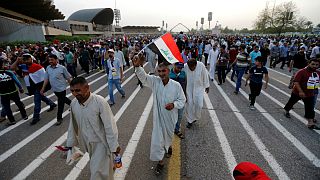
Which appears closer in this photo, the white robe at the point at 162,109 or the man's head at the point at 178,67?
the white robe at the point at 162,109

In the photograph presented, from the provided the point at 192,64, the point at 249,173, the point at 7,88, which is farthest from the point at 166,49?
the point at 7,88

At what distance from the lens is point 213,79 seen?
10.6 meters

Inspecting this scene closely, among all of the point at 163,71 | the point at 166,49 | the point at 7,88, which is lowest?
the point at 7,88

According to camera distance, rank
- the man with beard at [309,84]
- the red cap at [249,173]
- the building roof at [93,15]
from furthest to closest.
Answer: the building roof at [93,15], the man with beard at [309,84], the red cap at [249,173]

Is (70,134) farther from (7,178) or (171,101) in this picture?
(7,178)

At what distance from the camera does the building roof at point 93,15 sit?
96812 millimetres

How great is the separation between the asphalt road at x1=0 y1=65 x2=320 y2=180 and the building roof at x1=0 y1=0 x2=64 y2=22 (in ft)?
137

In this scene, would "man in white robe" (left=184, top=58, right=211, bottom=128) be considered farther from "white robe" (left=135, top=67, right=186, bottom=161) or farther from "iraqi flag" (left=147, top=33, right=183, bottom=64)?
"white robe" (left=135, top=67, right=186, bottom=161)

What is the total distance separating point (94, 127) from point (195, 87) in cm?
303

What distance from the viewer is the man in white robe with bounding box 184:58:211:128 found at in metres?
5.04

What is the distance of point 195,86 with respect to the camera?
16.7 ft

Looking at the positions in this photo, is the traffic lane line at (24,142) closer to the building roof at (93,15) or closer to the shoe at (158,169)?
the shoe at (158,169)

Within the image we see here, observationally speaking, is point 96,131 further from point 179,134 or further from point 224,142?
point 224,142

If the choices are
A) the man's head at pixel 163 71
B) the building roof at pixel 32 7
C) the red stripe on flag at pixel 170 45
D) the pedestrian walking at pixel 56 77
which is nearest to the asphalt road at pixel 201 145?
the pedestrian walking at pixel 56 77
